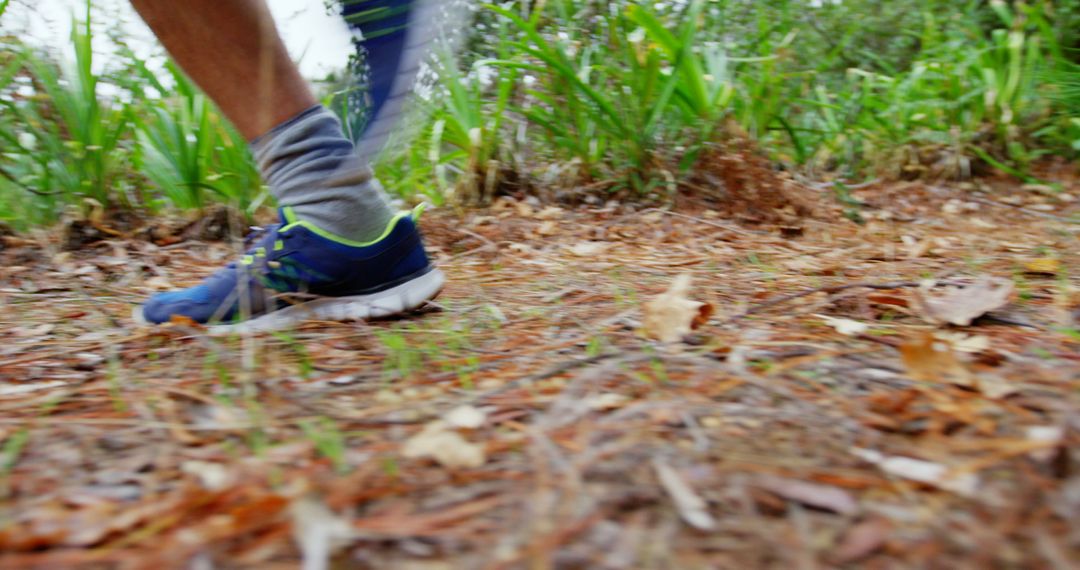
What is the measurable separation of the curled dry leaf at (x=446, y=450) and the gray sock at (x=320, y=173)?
2.19ft

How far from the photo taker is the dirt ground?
54 centimetres

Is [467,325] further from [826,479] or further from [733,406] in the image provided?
[826,479]

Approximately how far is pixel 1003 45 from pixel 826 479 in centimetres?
357

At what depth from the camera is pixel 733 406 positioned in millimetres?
751

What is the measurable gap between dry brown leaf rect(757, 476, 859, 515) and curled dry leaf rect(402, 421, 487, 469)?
0.86ft

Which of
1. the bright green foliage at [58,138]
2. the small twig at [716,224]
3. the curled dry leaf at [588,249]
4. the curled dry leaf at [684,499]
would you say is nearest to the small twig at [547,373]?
the curled dry leaf at [684,499]

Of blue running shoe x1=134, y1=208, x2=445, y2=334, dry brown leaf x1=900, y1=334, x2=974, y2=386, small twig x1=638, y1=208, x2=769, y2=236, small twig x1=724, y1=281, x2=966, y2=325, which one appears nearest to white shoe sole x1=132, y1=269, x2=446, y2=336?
blue running shoe x1=134, y1=208, x2=445, y2=334

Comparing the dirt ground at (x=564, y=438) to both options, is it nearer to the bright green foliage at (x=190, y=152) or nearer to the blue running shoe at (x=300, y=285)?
the blue running shoe at (x=300, y=285)

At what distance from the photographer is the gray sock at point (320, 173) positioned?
1206 millimetres

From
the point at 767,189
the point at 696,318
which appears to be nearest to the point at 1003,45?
the point at 767,189

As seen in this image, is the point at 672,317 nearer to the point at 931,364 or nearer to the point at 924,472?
the point at 931,364

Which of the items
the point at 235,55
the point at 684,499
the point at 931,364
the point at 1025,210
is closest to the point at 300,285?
the point at 235,55

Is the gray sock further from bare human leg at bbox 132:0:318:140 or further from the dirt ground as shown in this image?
the dirt ground

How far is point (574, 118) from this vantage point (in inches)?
101
